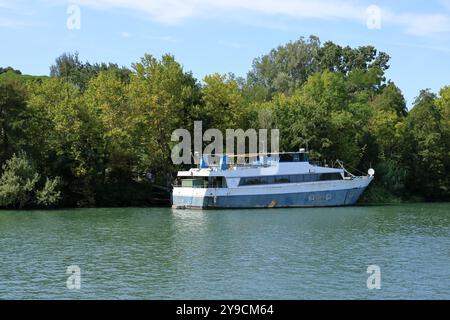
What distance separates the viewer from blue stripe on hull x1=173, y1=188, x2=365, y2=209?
55750 mm

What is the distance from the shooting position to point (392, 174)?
69.8 metres

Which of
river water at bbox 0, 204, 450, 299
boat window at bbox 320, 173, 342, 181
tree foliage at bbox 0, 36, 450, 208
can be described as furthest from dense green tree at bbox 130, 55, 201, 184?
river water at bbox 0, 204, 450, 299

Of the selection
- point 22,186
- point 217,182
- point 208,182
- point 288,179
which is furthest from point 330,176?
point 22,186

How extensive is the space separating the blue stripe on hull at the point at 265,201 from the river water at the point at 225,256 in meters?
7.47

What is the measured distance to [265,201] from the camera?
185 feet

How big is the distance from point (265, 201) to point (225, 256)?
2658 centimetres

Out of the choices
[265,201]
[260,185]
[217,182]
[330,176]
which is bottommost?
[265,201]

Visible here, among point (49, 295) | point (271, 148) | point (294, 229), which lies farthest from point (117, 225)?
point (271, 148)

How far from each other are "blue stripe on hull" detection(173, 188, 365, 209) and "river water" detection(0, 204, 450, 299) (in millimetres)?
7472

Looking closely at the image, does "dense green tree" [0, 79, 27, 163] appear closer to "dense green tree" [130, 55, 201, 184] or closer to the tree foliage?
the tree foliage

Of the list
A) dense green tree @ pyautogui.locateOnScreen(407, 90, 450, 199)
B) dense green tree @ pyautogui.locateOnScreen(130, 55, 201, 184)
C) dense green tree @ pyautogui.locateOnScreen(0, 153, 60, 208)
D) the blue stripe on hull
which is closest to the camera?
dense green tree @ pyautogui.locateOnScreen(0, 153, 60, 208)

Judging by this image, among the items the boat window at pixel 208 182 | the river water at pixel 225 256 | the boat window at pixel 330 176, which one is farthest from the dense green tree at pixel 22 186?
the boat window at pixel 330 176

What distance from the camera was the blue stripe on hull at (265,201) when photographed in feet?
183

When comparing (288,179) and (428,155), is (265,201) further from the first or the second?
(428,155)
